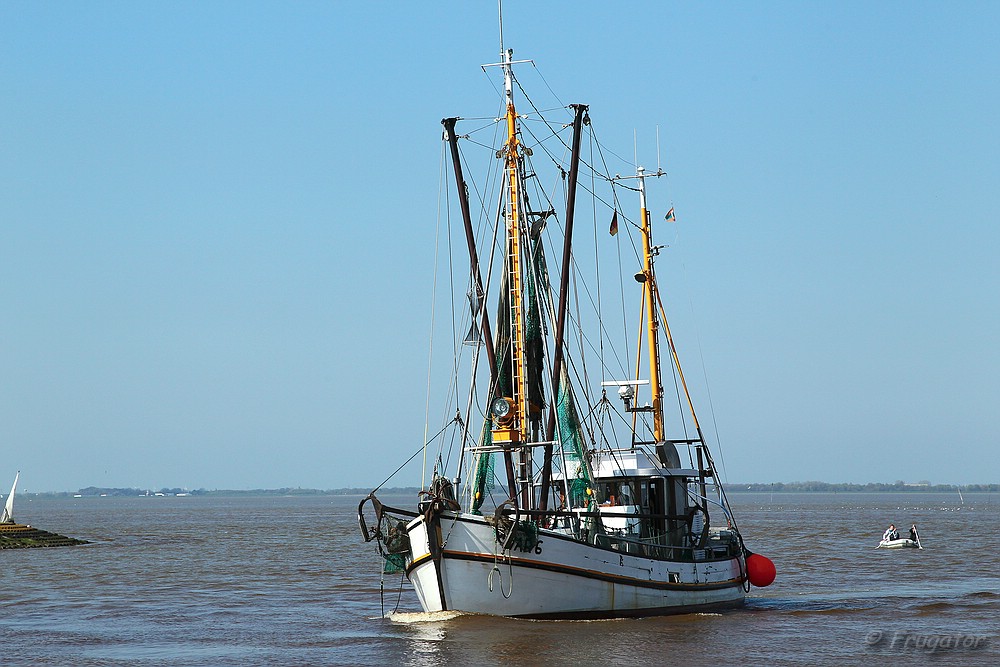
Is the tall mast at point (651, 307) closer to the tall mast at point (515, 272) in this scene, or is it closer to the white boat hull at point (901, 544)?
the tall mast at point (515, 272)

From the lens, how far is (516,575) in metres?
28.1

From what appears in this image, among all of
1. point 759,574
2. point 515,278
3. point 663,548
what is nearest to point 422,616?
point 663,548

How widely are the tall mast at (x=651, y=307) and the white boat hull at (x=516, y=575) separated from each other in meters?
8.38

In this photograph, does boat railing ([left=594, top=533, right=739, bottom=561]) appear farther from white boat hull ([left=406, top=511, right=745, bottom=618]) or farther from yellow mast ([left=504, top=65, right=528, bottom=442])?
yellow mast ([left=504, top=65, right=528, bottom=442])

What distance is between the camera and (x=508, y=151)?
104 ft

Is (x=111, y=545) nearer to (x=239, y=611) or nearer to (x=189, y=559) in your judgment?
(x=189, y=559)

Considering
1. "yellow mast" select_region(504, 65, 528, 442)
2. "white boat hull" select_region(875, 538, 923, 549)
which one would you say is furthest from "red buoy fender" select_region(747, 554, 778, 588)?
"white boat hull" select_region(875, 538, 923, 549)

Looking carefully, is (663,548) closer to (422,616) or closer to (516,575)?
(516,575)

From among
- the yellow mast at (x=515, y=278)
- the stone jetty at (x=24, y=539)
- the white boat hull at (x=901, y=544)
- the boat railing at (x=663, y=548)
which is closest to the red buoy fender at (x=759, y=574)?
the boat railing at (x=663, y=548)

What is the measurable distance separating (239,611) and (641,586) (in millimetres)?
12999

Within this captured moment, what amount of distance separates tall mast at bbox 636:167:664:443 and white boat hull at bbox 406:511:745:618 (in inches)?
330

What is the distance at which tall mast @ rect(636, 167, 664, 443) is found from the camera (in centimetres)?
3778

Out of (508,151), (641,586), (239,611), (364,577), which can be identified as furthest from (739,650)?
(364,577)

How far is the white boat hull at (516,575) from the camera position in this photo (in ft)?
91.7
